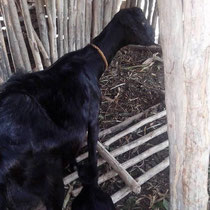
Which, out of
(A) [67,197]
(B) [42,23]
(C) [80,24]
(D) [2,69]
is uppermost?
(B) [42,23]

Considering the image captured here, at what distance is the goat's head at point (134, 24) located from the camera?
2.88 metres

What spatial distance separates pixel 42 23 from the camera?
3.44 m

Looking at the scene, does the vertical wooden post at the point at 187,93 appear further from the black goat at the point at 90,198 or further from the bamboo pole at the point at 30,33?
the bamboo pole at the point at 30,33

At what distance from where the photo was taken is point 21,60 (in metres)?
3.37

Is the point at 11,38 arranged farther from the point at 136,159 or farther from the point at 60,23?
the point at 136,159

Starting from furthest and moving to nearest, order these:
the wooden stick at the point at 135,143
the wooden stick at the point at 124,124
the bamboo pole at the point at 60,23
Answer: the bamboo pole at the point at 60,23 < the wooden stick at the point at 124,124 < the wooden stick at the point at 135,143

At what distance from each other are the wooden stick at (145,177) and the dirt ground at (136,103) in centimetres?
8

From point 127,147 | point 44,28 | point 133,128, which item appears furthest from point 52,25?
point 127,147

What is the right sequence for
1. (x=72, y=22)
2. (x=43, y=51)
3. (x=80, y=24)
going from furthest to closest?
(x=80, y=24) < (x=72, y=22) < (x=43, y=51)

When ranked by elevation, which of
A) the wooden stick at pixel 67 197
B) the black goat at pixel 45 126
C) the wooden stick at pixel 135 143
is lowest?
the wooden stick at pixel 67 197

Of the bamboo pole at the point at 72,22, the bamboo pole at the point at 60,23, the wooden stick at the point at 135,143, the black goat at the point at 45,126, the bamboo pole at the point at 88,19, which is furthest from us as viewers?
the bamboo pole at the point at 88,19

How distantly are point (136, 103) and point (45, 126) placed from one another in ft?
6.05

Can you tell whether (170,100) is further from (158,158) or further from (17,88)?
(158,158)

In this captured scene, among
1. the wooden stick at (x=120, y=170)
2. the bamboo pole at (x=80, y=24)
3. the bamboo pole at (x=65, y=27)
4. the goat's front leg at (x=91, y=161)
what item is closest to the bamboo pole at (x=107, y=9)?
the bamboo pole at (x=80, y=24)
